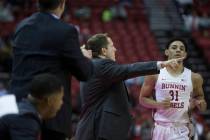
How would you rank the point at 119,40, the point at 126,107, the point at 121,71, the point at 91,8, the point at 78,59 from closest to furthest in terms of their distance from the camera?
the point at 78,59 → the point at 121,71 → the point at 126,107 → the point at 119,40 → the point at 91,8

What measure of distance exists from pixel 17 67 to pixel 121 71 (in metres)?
1.06

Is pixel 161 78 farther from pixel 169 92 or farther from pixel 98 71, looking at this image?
pixel 98 71

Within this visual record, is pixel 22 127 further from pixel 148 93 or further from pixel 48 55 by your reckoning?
pixel 148 93

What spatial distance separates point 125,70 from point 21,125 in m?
1.37

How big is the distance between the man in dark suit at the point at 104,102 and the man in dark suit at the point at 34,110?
1251mm

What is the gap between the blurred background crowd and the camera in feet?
50.4

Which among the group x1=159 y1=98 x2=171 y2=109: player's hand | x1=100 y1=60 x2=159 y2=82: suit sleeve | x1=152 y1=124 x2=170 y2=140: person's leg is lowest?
x1=152 y1=124 x2=170 y2=140: person's leg

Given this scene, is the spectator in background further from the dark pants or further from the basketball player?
the dark pants

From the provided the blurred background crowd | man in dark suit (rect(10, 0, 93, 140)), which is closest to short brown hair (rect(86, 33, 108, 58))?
man in dark suit (rect(10, 0, 93, 140))

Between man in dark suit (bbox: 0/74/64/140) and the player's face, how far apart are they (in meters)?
2.31

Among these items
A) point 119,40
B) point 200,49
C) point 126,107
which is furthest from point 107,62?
point 200,49

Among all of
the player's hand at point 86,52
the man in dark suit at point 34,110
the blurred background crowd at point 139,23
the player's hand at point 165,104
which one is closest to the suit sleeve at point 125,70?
the player's hand at point 86,52

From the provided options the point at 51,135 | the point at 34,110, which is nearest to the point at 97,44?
the point at 51,135

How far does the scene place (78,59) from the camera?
11.9 feet
